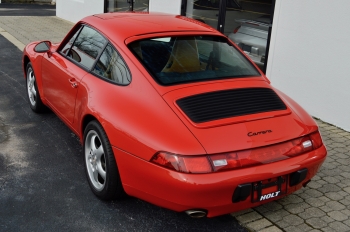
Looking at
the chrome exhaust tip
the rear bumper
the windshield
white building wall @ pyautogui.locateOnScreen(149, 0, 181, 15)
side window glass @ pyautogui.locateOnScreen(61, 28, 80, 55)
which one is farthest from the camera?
white building wall @ pyautogui.locateOnScreen(149, 0, 181, 15)

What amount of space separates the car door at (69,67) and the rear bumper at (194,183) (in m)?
1.31

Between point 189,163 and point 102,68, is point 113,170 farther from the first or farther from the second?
point 102,68

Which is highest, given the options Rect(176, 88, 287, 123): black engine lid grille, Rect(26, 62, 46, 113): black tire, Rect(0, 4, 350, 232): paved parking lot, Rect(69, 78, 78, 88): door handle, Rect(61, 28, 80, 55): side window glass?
Rect(61, 28, 80, 55): side window glass

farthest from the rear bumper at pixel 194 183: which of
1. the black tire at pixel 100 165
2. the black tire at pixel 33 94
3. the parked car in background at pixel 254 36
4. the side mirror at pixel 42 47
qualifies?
the parked car in background at pixel 254 36

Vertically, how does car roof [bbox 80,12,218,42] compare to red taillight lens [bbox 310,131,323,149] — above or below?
above

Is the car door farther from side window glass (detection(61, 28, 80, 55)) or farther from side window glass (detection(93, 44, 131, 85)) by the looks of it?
side window glass (detection(93, 44, 131, 85))

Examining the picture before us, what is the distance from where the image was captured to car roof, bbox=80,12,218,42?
4.29 m

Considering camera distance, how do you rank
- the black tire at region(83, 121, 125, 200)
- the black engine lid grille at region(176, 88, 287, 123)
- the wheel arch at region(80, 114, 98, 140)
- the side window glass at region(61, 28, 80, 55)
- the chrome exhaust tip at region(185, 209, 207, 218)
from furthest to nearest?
the side window glass at region(61, 28, 80, 55) → the wheel arch at region(80, 114, 98, 140) → the black tire at region(83, 121, 125, 200) → the black engine lid grille at region(176, 88, 287, 123) → the chrome exhaust tip at region(185, 209, 207, 218)

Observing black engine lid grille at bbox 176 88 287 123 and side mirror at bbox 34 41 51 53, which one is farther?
side mirror at bbox 34 41 51 53

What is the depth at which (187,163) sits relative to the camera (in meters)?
3.18

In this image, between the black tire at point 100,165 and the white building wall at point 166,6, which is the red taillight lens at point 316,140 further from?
the white building wall at point 166,6

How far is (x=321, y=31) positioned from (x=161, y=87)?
140 inches

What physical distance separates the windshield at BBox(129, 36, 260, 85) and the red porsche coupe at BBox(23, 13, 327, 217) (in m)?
0.01

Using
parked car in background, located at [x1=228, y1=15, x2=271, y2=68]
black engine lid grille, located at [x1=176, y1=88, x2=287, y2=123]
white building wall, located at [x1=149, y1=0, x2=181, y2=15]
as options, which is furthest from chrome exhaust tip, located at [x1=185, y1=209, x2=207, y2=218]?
white building wall, located at [x1=149, y1=0, x2=181, y2=15]
